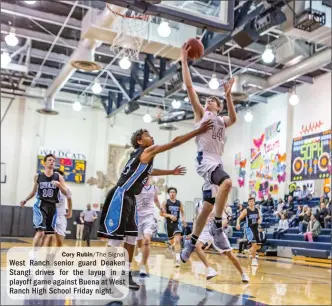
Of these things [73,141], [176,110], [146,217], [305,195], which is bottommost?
[146,217]

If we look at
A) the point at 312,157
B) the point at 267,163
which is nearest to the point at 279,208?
the point at 312,157

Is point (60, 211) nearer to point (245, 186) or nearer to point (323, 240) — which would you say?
point (323, 240)

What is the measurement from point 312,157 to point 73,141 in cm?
1055

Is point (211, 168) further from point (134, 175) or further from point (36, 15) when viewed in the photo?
point (36, 15)

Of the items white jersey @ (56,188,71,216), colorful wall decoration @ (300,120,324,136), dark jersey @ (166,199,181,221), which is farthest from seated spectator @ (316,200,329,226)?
white jersey @ (56,188,71,216)

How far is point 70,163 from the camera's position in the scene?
20391 millimetres

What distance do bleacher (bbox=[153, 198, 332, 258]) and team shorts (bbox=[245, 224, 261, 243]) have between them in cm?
175

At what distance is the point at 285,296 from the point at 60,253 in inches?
115

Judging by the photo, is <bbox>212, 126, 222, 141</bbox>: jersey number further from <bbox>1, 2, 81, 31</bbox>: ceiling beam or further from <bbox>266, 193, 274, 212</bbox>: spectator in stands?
<bbox>266, 193, 274, 212</bbox>: spectator in stands

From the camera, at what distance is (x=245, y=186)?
19.6 metres

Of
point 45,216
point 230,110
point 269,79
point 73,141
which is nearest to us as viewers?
point 230,110

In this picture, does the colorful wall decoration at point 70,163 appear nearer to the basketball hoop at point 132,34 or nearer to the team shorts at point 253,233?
the team shorts at point 253,233

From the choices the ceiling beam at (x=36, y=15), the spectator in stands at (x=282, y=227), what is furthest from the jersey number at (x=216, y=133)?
the spectator in stands at (x=282, y=227)

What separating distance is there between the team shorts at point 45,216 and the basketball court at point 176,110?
0.54 feet
